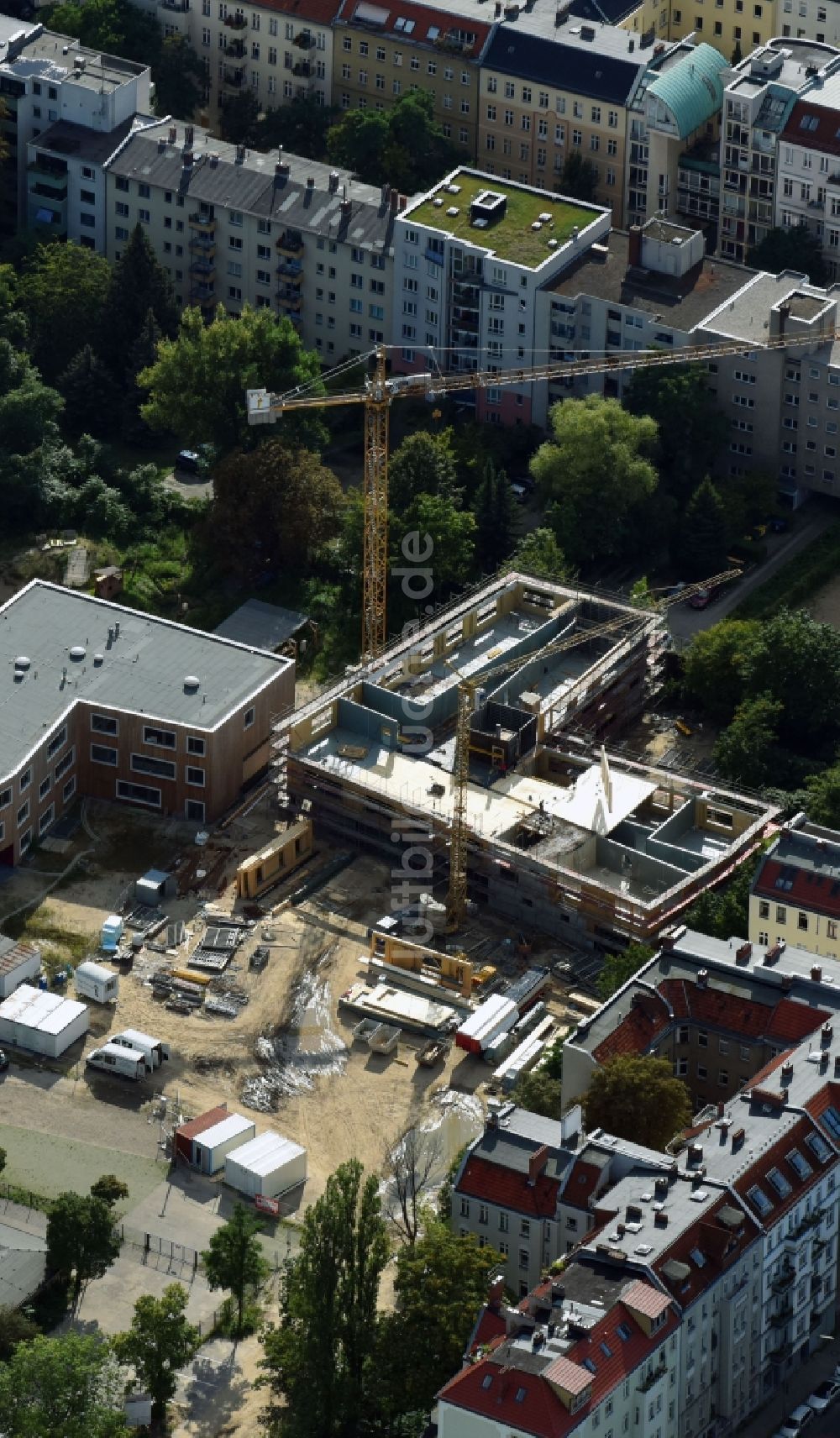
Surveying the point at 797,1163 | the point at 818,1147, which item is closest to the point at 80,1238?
the point at 797,1163

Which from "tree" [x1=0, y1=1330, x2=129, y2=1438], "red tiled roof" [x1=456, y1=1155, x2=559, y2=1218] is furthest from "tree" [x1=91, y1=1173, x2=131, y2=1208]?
"red tiled roof" [x1=456, y1=1155, x2=559, y2=1218]

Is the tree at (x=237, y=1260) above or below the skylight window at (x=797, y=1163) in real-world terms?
below

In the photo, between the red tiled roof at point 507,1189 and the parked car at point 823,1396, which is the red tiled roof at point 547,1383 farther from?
the parked car at point 823,1396

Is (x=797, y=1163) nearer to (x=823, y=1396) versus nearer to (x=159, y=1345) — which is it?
(x=823, y=1396)

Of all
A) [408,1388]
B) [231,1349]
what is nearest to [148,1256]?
[231,1349]

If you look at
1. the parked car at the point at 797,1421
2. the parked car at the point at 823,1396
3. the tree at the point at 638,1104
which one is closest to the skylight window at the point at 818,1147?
the tree at the point at 638,1104

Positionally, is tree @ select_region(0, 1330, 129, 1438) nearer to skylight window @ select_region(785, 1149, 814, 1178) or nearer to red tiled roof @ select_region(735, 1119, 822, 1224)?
red tiled roof @ select_region(735, 1119, 822, 1224)
